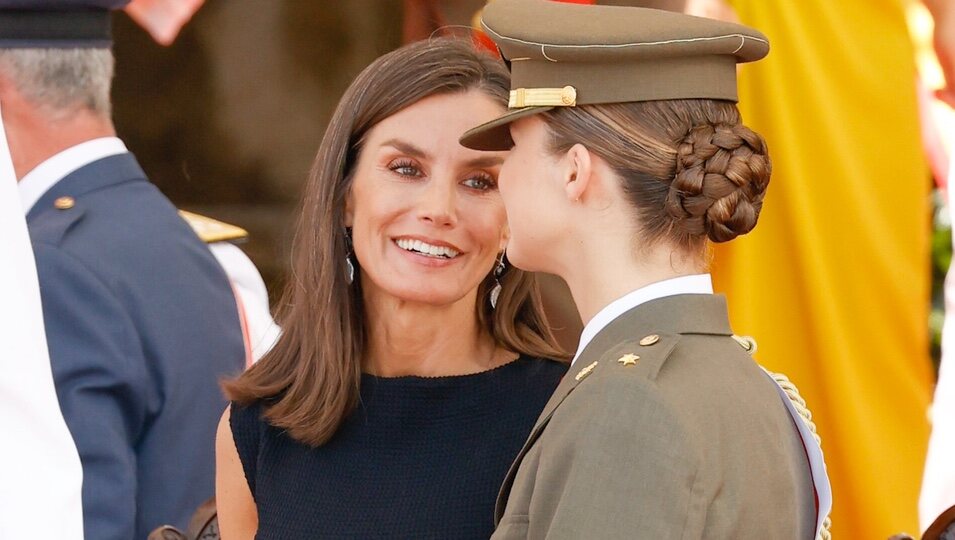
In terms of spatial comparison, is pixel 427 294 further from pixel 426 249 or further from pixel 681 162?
pixel 681 162

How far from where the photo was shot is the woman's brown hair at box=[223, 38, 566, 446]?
2.19 metres

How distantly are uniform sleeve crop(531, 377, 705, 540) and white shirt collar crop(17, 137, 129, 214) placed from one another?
1.40 meters

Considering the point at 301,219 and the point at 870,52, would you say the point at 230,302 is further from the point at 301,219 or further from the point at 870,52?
the point at 870,52

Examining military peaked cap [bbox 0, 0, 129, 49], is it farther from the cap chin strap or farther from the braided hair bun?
the braided hair bun

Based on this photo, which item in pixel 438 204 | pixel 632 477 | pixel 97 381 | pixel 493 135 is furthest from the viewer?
pixel 97 381

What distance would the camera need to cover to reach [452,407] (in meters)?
2.19

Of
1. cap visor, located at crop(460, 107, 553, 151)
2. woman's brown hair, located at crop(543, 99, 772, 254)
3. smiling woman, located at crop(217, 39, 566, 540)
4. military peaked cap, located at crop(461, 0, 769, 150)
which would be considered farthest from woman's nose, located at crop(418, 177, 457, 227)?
woman's brown hair, located at crop(543, 99, 772, 254)

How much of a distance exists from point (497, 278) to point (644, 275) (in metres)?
0.73

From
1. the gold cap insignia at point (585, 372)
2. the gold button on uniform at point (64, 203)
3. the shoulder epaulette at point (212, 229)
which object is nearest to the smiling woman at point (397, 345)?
the shoulder epaulette at point (212, 229)

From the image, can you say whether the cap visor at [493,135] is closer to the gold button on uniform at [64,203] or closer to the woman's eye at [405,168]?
the woman's eye at [405,168]

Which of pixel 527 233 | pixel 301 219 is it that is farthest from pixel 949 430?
pixel 301 219

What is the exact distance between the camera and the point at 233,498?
230 centimetres

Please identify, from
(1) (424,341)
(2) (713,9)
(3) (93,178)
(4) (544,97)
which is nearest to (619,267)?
(4) (544,97)

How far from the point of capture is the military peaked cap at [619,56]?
63.8 inches
